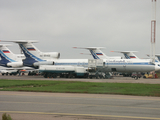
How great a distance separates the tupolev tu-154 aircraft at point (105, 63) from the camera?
51156 millimetres

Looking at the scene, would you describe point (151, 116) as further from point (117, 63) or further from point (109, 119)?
point (117, 63)

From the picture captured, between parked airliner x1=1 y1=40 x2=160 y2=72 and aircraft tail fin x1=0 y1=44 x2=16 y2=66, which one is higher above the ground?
aircraft tail fin x1=0 y1=44 x2=16 y2=66

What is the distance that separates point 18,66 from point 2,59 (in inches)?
380

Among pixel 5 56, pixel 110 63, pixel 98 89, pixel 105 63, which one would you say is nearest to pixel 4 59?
pixel 5 56

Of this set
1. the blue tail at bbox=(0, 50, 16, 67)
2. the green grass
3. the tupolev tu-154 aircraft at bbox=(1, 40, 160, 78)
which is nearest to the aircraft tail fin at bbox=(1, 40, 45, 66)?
the tupolev tu-154 aircraft at bbox=(1, 40, 160, 78)

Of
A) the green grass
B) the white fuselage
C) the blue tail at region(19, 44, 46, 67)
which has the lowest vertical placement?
the green grass

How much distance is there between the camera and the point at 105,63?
176 feet

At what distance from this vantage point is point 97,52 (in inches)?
2790

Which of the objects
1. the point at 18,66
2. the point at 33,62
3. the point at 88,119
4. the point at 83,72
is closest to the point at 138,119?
the point at 88,119

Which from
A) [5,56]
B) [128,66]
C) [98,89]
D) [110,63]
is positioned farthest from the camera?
[5,56]

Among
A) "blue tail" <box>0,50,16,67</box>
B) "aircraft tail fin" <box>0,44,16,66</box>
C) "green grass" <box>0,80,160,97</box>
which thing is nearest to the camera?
"green grass" <box>0,80,160,97</box>

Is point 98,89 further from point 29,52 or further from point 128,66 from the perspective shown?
point 29,52

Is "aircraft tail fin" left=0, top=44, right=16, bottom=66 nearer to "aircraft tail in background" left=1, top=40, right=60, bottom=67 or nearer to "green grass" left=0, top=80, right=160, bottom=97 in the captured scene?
"aircraft tail in background" left=1, top=40, right=60, bottom=67

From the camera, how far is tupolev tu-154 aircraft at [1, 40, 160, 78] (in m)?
51.2
